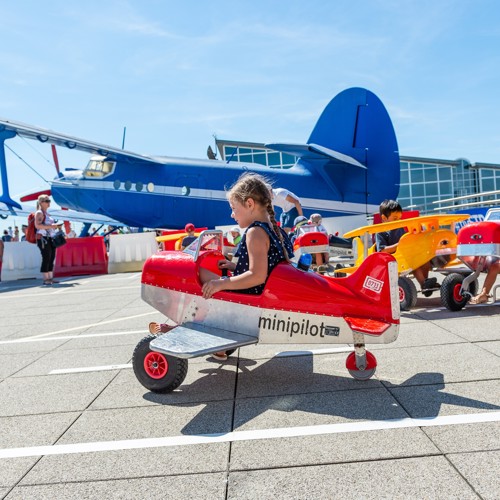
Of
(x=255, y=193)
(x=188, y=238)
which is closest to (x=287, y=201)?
(x=188, y=238)

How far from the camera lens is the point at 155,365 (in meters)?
3.27

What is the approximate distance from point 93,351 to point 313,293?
2458 mm

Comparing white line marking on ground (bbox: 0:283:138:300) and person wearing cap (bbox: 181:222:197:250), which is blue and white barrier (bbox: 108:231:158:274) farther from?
white line marking on ground (bbox: 0:283:138:300)

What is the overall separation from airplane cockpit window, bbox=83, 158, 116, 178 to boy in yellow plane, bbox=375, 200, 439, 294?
45.3 ft

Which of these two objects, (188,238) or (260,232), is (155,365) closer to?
(260,232)

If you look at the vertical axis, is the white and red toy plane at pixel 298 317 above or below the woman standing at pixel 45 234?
below

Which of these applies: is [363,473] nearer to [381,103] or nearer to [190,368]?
[190,368]

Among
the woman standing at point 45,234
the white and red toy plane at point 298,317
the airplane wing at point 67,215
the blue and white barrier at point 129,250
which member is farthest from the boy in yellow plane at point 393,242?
the airplane wing at point 67,215

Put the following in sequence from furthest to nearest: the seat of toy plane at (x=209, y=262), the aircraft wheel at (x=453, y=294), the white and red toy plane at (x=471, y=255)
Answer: the aircraft wheel at (x=453, y=294) < the white and red toy plane at (x=471, y=255) < the seat of toy plane at (x=209, y=262)

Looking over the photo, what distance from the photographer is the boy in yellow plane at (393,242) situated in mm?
6013

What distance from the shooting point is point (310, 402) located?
9.59 ft

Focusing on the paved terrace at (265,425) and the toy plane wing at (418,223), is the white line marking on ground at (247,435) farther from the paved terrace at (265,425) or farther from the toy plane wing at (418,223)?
the toy plane wing at (418,223)

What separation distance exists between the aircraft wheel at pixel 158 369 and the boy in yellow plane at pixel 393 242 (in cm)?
357

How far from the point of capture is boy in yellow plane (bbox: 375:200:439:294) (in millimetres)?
6013
